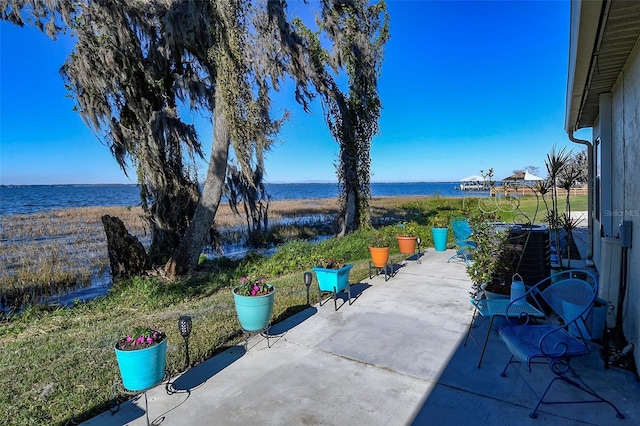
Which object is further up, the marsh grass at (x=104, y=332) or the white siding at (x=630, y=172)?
the white siding at (x=630, y=172)

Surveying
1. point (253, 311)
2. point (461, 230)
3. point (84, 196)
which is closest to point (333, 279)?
point (253, 311)

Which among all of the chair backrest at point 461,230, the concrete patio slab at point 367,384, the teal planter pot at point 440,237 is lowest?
the concrete patio slab at point 367,384

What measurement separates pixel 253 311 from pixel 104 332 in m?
2.40

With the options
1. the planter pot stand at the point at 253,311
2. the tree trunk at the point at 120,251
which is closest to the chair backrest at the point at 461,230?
the planter pot stand at the point at 253,311

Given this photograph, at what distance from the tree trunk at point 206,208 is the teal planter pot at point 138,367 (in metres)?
5.89

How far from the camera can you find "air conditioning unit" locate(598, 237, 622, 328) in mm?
3123

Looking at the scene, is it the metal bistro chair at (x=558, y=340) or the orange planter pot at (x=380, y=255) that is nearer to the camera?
the metal bistro chair at (x=558, y=340)

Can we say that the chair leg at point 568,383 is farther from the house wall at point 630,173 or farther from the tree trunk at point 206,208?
the tree trunk at point 206,208

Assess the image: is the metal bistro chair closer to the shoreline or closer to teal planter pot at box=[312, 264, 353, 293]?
teal planter pot at box=[312, 264, 353, 293]

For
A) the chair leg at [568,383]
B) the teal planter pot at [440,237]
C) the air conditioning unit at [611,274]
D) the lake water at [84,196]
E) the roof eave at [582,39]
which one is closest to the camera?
the roof eave at [582,39]

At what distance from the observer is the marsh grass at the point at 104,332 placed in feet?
8.63

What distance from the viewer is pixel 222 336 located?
369 cm

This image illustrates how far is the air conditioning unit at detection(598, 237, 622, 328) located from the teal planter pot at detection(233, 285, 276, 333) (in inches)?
121

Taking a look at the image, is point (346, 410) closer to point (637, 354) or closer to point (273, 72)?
point (637, 354)
